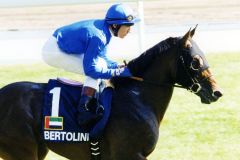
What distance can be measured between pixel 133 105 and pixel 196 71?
650mm

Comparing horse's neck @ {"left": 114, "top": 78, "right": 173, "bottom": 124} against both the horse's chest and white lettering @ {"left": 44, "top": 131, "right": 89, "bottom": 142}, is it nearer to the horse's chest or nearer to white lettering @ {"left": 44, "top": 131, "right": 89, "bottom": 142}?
the horse's chest

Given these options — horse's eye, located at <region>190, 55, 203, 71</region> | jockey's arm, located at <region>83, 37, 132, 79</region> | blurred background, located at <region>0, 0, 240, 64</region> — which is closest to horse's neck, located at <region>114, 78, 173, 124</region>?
jockey's arm, located at <region>83, 37, 132, 79</region>

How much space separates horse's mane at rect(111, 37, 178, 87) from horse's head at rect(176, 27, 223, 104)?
0.13 metres

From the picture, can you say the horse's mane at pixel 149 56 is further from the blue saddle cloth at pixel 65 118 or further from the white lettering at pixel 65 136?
the white lettering at pixel 65 136

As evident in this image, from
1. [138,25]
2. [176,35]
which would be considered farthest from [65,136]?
[176,35]

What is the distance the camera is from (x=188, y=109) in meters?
9.79

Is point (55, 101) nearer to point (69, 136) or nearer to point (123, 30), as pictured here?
point (69, 136)

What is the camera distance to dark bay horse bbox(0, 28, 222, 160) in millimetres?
5840

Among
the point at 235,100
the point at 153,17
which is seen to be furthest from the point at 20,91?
the point at 153,17

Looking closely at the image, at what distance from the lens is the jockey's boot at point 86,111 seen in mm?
5852

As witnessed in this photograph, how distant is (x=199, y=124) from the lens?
9062 mm

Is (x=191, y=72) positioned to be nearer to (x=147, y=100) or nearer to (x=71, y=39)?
(x=147, y=100)

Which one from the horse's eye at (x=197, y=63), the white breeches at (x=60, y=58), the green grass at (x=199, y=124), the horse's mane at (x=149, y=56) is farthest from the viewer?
the green grass at (x=199, y=124)

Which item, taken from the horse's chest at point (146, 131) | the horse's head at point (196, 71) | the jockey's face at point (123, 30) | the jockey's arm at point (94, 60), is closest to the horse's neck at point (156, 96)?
the horse's chest at point (146, 131)
